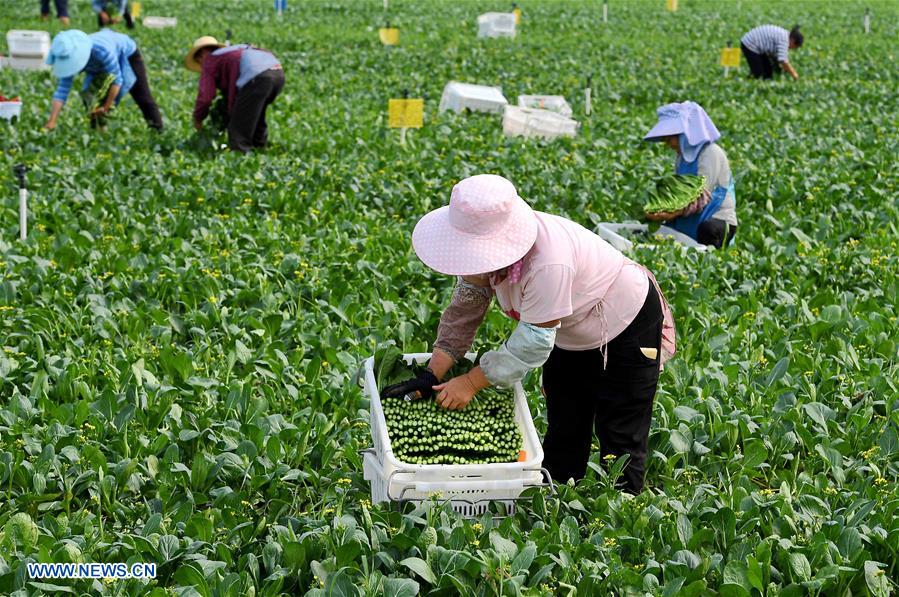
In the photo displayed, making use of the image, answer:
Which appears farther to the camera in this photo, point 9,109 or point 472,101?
point 472,101

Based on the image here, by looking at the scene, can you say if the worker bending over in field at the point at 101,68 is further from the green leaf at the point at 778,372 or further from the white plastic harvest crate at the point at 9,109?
the green leaf at the point at 778,372

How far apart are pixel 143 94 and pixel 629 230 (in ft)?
18.6

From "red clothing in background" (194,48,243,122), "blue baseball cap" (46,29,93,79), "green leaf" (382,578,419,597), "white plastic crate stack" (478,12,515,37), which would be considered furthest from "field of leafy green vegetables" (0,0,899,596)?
"white plastic crate stack" (478,12,515,37)

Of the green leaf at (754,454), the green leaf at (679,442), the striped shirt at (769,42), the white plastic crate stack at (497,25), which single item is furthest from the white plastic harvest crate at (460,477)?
the white plastic crate stack at (497,25)

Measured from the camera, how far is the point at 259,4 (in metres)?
25.9

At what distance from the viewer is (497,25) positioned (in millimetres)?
20469

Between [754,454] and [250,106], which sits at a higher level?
[754,454]

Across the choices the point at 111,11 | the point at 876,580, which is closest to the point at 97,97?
the point at 876,580

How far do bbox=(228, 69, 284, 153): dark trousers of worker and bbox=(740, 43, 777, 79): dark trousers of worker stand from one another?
324 inches

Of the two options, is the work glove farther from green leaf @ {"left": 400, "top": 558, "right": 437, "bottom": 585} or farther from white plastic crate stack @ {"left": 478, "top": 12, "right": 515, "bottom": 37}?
white plastic crate stack @ {"left": 478, "top": 12, "right": 515, "bottom": 37}

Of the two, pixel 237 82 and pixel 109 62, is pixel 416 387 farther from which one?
pixel 109 62

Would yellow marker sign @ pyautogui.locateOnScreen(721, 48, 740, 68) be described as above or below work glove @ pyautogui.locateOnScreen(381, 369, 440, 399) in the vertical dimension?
below

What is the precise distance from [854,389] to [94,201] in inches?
223

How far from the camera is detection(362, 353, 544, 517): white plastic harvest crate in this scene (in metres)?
3.54
